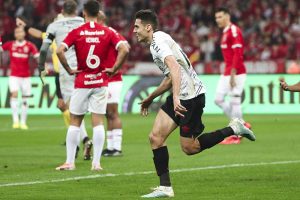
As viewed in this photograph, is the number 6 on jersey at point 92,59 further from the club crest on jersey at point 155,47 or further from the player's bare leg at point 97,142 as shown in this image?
the club crest on jersey at point 155,47

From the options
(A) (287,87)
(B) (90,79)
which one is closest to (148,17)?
(A) (287,87)

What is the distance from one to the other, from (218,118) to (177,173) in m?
12.2

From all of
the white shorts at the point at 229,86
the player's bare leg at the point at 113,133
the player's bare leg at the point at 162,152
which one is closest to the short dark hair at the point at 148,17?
the player's bare leg at the point at 162,152

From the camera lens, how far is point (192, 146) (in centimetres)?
1081

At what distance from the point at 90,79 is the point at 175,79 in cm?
331

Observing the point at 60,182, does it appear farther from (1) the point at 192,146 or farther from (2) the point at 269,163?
(2) the point at 269,163

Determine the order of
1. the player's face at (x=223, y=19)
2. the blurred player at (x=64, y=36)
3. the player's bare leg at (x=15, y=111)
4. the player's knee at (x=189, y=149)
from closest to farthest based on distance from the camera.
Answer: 1. the player's knee at (x=189, y=149)
2. the blurred player at (x=64, y=36)
3. the player's face at (x=223, y=19)
4. the player's bare leg at (x=15, y=111)

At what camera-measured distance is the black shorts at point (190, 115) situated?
10.5m

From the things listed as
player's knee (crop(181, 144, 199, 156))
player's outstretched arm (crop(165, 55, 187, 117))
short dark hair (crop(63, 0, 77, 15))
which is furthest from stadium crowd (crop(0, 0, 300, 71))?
player's outstretched arm (crop(165, 55, 187, 117))

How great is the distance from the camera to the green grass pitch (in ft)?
34.7

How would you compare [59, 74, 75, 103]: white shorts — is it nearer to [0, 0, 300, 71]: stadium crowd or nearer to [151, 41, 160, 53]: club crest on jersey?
[151, 41, 160, 53]: club crest on jersey

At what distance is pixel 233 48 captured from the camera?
18.1 metres

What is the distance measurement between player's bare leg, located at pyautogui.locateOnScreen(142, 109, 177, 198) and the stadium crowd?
21.5 m

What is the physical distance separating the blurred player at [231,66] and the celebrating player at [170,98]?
7.19 m
